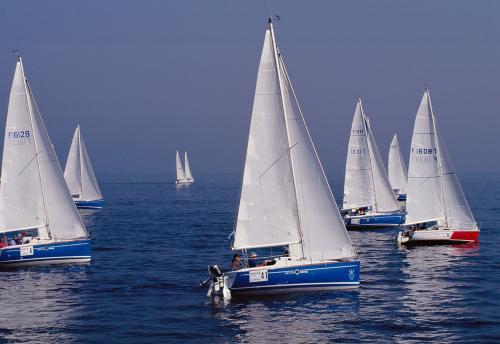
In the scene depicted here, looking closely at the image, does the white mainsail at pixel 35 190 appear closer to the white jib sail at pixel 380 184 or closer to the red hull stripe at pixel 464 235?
the red hull stripe at pixel 464 235

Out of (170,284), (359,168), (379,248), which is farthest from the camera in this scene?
(359,168)

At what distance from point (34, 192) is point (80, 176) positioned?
58450 mm

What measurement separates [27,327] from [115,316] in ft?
13.0

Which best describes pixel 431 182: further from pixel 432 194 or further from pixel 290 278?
pixel 290 278

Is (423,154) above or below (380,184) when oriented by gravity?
above

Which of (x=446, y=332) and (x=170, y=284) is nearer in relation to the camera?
(x=446, y=332)

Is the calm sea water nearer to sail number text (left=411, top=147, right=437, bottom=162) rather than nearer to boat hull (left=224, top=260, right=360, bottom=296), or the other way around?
boat hull (left=224, top=260, right=360, bottom=296)

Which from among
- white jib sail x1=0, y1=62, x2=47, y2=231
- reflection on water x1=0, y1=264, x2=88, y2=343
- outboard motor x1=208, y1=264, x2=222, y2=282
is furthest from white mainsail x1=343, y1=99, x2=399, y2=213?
outboard motor x1=208, y1=264, x2=222, y2=282

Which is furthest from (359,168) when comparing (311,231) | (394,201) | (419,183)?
(311,231)

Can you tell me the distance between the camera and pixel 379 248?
58.8m

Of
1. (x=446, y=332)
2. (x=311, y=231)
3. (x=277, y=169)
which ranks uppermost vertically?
(x=277, y=169)

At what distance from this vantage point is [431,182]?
5947 cm

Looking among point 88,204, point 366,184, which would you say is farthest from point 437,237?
point 88,204

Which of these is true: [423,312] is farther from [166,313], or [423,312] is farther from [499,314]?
[166,313]
